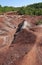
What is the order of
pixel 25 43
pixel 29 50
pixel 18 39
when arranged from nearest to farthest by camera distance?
pixel 29 50
pixel 25 43
pixel 18 39

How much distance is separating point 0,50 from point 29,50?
5.73ft

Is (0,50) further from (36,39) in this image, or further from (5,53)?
(36,39)

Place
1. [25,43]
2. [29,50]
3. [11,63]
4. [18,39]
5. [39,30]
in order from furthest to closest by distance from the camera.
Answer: [39,30] < [18,39] < [25,43] < [29,50] < [11,63]

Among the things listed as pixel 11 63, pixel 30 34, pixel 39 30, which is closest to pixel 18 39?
pixel 30 34

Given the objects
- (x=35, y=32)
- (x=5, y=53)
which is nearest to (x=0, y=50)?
(x=5, y=53)

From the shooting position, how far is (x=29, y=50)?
10.2 m

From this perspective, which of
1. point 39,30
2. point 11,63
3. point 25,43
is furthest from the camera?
point 39,30

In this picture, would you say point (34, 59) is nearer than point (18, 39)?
Yes

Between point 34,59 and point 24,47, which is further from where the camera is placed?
point 24,47

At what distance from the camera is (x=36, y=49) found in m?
10.4

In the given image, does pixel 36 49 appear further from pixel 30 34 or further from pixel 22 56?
pixel 30 34

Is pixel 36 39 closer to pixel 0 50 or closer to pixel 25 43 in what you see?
pixel 25 43

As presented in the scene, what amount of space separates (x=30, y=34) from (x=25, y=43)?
0.93m

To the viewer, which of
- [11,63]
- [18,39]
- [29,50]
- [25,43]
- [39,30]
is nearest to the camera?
[11,63]
